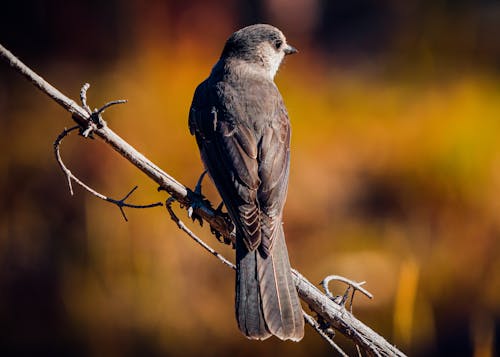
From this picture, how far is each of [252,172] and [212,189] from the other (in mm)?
3496

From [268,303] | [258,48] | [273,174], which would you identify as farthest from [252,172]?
[258,48]

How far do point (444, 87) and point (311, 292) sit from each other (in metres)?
5.30

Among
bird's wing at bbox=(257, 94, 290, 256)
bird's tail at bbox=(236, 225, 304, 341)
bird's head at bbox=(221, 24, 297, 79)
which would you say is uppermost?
bird's head at bbox=(221, 24, 297, 79)

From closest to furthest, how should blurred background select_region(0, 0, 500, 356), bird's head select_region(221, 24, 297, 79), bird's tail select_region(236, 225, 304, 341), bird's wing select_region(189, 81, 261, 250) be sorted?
bird's tail select_region(236, 225, 304, 341)
bird's wing select_region(189, 81, 261, 250)
bird's head select_region(221, 24, 297, 79)
blurred background select_region(0, 0, 500, 356)

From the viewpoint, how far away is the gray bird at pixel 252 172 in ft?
11.4

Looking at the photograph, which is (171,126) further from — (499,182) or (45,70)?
(499,182)

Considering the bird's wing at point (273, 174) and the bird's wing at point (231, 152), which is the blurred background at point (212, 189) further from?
the bird's wing at point (273, 174)

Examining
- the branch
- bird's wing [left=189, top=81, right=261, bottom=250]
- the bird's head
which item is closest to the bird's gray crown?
the bird's head

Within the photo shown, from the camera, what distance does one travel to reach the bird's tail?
3.44 meters

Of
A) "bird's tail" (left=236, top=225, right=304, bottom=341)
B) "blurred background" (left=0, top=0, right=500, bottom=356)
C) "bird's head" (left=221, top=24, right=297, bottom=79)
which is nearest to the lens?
"bird's tail" (left=236, top=225, right=304, bottom=341)

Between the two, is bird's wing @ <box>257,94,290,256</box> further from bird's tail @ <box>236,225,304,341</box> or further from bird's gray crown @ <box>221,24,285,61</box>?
bird's gray crown @ <box>221,24,285,61</box>

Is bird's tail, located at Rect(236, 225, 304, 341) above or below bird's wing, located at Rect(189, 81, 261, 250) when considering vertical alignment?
below

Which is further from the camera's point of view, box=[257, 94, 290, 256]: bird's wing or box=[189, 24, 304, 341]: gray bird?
box=[257, 94, 290, 256]: bird's wing

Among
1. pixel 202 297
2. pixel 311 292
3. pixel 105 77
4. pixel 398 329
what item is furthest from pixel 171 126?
pixel 311 292
